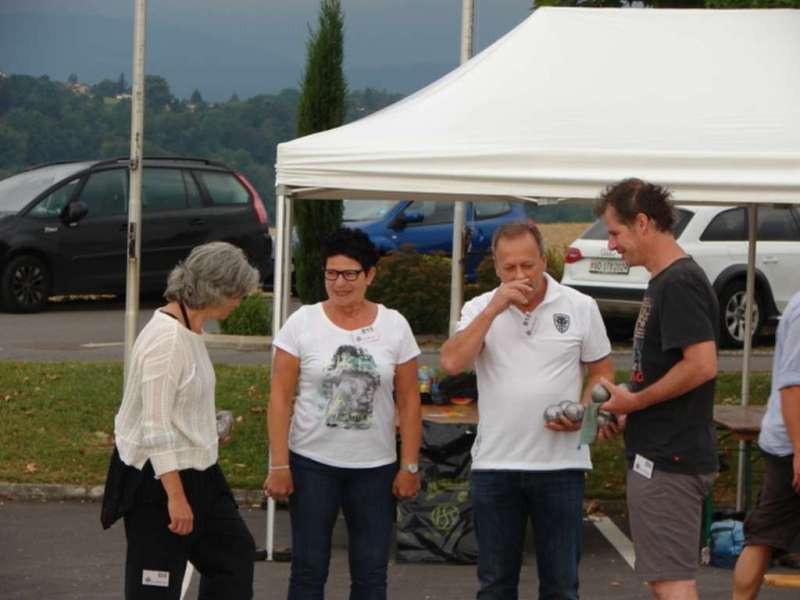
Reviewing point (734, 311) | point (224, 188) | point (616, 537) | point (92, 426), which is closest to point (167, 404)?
point (616, 537)

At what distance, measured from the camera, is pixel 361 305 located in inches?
235

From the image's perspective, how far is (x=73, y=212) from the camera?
61.4 ft

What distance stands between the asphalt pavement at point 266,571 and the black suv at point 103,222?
9.59m

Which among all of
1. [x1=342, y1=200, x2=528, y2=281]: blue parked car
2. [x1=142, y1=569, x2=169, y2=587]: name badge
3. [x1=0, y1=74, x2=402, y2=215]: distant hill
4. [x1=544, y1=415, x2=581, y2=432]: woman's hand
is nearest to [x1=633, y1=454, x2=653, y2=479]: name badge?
[x1=544, y1=415, x2=581, y2=432]: woman's hand

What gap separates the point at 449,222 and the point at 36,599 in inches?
523

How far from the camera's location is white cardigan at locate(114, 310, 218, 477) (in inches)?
209

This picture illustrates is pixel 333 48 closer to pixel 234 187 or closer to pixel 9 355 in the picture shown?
pixel 234 187

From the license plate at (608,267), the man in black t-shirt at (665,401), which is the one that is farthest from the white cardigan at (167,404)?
the license plate at (608,267)

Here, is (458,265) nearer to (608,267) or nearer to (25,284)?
(608,267)

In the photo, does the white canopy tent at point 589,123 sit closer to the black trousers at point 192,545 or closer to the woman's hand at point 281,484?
the woman's hand at point 281,484

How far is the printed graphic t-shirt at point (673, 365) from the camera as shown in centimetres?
526

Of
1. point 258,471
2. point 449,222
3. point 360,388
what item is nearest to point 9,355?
point 258,471

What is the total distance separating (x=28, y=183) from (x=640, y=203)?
15009 millimetres

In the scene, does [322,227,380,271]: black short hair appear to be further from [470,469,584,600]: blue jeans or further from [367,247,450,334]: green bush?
[367,247,450,334]: green bush
